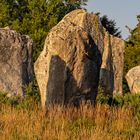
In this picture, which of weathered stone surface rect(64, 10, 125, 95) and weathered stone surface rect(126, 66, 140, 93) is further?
weathered stone surface rect(126, 66, 140, 93)

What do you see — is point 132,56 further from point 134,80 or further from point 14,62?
point 14,62

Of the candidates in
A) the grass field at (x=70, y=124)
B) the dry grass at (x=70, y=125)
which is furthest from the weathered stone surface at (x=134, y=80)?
the dry grass at (x=70, y=125)

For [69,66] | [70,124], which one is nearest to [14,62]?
[69,66]

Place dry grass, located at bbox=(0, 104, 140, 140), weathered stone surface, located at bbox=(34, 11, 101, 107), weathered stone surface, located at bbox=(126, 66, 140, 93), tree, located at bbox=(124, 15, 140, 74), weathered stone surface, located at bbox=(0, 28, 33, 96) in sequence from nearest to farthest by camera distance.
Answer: dry grass, located at bbox=(0, 104, 140, 140) → weathered stone surface, located at bbox=(34, 11, 101, 107) → weathered stone surface, located at bbox=(0, 28, 33, 96) → weathered stone surface, located at bbox=(126, 66, 140, 93) → tree, located at bbox=(124, 15, 140, 74)

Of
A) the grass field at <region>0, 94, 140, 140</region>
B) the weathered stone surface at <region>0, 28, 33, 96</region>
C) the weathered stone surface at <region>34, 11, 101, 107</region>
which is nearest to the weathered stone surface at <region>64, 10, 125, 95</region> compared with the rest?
the weathered stone surface at <region>0, 28, 33, 96</region>

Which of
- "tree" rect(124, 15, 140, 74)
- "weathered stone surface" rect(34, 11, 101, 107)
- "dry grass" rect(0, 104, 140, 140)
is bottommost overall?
"dry grass" rect(0, 104, 140, 140)

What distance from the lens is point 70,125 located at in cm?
1286

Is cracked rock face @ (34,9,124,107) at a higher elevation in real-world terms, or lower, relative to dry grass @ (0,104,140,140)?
higher

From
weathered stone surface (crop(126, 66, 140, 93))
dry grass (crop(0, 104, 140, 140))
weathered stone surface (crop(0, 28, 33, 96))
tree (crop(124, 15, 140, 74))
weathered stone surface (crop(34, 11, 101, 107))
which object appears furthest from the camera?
tree (crop(124, 15, 140, 74))

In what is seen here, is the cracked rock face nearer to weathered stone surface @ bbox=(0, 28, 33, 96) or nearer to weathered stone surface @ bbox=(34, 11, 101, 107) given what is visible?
weathered stone surface @ bbox=(34, 11, 101, 107)

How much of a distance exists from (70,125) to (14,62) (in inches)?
536

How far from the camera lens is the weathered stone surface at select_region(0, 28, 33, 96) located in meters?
25.5

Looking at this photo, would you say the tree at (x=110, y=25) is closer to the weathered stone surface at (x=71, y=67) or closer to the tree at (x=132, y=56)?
the tree at (x=132, y=56)

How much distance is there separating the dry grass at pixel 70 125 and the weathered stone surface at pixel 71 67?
2.52m
